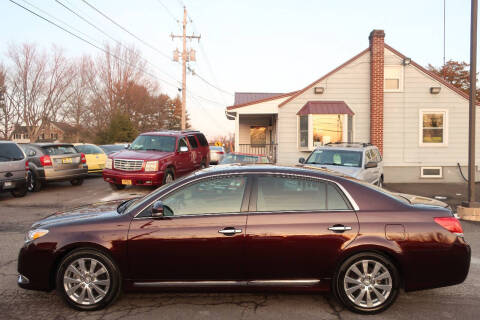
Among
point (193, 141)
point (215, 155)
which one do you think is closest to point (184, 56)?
point (215, 155)

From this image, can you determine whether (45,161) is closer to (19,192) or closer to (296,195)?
(19,192)

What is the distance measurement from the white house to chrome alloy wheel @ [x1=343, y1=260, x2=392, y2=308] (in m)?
13.0

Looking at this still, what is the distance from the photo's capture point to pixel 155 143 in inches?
517

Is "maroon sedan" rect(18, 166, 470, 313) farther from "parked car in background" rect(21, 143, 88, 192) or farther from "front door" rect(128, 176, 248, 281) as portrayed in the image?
"parked car in background" rect(21, 143, 88, 192)

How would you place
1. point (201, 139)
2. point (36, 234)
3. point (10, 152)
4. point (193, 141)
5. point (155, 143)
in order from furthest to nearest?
1. point (201, 139)
2. point (193, 141)
3. point (155, 143)
4. point (10, 152)
5. point (36, 234)

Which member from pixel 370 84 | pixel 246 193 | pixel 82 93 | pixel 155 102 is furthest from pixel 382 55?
pixel 155 102

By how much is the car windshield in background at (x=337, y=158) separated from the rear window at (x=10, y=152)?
844cm

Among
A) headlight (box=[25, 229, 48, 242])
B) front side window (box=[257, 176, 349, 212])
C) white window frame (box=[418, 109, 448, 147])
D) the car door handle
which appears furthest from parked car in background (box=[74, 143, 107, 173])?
the car door handle

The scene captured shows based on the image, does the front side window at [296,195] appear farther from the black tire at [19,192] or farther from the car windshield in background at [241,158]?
the black tire at [19,192]

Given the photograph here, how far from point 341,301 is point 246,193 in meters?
1.48

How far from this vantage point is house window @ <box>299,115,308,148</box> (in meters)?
17.0

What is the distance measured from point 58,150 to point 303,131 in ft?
32.1

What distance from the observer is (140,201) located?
439cm

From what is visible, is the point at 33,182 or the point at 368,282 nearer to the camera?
the point at 368,282
